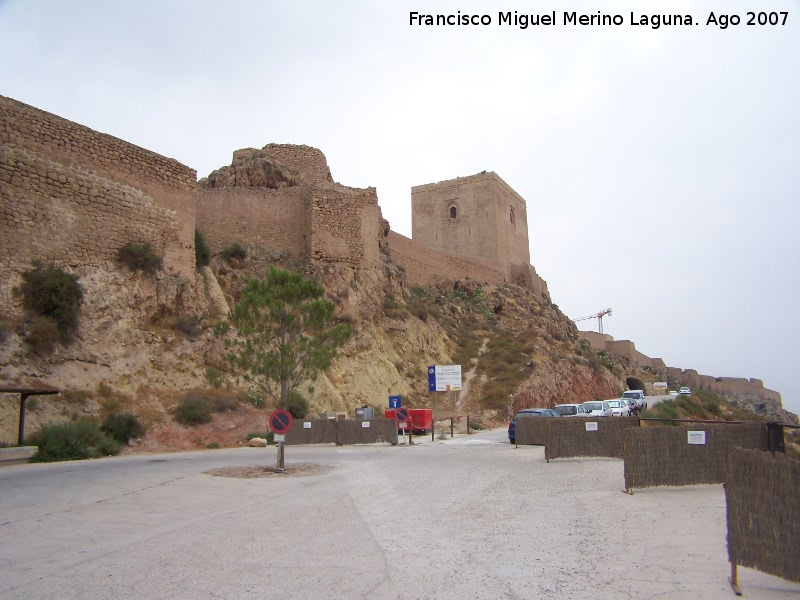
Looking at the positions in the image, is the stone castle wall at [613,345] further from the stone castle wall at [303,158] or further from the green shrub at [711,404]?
the stone castle wall at [303,158]

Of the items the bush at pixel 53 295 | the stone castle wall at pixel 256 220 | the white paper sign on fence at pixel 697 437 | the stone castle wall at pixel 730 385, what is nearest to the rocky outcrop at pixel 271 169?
the stone castle wall at pixel 256 220

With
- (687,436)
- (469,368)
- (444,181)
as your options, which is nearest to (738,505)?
(687,436)

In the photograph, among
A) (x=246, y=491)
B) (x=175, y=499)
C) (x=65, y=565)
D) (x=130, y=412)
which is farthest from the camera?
(x=130, y=412)

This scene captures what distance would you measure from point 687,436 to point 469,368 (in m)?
23.6

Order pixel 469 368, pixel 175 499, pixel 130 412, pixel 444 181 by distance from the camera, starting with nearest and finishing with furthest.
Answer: pixel 175 499, pixel 130 412, pixel 469 368, pixel 444 181

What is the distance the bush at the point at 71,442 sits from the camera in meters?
14.8

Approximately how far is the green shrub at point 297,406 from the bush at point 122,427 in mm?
6011

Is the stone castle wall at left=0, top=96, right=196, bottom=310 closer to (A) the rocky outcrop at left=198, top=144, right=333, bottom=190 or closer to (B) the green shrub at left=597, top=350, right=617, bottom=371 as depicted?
(A) the rocky outcrop at left=198, top=144, right=333, bottom=190

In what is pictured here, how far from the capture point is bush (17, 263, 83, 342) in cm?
1723

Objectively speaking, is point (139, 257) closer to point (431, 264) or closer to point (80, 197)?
point (80, 197)

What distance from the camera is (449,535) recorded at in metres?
7.39

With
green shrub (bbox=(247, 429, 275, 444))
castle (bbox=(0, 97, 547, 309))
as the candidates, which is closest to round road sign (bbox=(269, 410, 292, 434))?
green shrub (bbox=(247, 429, 275, 444))

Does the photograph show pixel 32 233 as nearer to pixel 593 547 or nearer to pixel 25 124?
pixel 25 124

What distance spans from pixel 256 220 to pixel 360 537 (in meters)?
22.6
